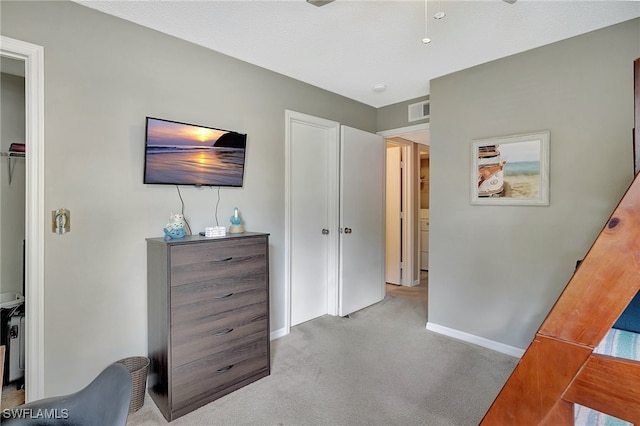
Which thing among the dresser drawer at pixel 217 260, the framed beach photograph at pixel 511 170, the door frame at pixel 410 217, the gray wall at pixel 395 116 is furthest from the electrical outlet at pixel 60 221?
the door frame at pixel 410 217

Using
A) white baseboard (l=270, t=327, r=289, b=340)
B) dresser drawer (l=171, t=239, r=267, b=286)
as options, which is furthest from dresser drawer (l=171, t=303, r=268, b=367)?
white baseboard (l=270, t=327, r=289, b=340)

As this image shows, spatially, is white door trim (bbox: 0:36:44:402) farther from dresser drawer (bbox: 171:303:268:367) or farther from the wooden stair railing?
the wooden stair railing

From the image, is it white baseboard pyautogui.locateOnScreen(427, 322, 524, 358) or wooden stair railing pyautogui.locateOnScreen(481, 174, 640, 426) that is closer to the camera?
wooden stair railing pyautogui.locateOnScreen(481, 174, 640, 426)

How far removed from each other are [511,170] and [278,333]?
101 inches

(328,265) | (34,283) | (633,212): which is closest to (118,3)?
(34,283)

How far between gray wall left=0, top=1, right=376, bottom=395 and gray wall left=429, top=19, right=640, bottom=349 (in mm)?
2153

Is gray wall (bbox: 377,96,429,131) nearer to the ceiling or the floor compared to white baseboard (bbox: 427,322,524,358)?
nearer to the ceiling

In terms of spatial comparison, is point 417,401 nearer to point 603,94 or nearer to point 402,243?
point 603,94

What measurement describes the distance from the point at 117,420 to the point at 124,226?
146cm

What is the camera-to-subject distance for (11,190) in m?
2.42

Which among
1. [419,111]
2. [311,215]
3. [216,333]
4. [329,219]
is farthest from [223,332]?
[419,111]

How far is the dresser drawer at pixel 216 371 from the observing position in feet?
6.35

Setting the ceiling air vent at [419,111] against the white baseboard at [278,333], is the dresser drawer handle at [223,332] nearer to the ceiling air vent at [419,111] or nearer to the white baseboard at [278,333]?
the white baseboard at [278,333]

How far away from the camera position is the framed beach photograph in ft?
8.27
